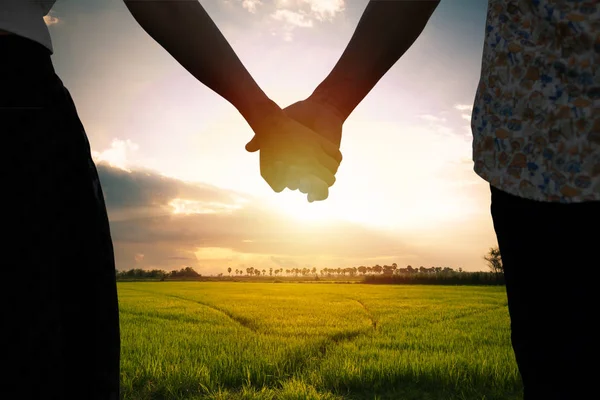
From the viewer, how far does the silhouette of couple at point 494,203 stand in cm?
104

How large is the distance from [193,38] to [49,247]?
857 millimetres

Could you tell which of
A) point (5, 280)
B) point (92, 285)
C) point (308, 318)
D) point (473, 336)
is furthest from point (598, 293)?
point (308, 318)

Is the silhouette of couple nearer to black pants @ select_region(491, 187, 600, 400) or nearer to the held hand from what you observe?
black pants @ select_region(491, 187, 600, 400)

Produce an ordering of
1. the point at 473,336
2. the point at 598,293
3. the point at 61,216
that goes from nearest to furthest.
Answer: the point at 598,293, the point at 61,216, the point at 473,336

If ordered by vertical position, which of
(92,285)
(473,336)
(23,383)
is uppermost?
(92,285)

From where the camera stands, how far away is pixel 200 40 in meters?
1.61

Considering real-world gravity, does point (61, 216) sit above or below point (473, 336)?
above

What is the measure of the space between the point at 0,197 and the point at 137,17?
830 mm

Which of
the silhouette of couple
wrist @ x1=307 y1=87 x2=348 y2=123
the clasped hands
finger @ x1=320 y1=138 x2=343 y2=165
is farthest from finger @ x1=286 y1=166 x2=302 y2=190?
the silhouette of couple

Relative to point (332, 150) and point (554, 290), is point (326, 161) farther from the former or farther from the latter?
point (554, 290)

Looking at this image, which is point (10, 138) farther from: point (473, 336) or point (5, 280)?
point (473, 336)

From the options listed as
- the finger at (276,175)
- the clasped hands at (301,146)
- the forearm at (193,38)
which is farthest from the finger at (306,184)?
the forearm at (193,38)

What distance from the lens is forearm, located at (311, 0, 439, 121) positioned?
5.77 feet

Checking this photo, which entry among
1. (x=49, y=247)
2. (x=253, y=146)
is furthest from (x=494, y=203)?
(x=49, y=247)
